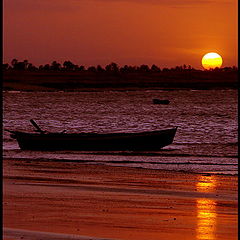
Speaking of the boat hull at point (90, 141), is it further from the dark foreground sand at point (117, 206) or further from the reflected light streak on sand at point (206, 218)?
the reflected light streak on sand at point (206, 218)

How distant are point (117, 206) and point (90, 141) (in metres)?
21.1

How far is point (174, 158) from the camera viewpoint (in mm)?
32562

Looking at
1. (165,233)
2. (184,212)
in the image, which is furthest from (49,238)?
(184,212)

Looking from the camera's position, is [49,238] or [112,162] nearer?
[49,238]

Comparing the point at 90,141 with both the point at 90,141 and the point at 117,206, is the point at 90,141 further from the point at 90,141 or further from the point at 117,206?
the point at 117,206

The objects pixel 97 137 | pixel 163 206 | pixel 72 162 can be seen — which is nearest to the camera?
pixel 163 206

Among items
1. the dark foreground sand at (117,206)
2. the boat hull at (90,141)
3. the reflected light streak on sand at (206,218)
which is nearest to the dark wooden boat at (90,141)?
the boat hull at (90,141)

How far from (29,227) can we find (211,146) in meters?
31.0

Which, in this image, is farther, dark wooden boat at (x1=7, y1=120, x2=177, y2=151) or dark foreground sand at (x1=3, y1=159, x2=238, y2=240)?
dark wooden boat at (x1=7, y1=120, x2=177, y2=151)

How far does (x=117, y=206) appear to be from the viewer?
1507 cm

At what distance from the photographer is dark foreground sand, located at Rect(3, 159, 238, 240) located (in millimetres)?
12289

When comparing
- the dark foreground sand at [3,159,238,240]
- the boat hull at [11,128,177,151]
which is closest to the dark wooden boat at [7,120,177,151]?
the boat hull at [11,128,177,151]

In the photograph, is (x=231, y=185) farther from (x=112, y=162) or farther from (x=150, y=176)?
(x=112, y=162)

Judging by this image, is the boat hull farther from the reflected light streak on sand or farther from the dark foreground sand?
the reflected light streak on sand
